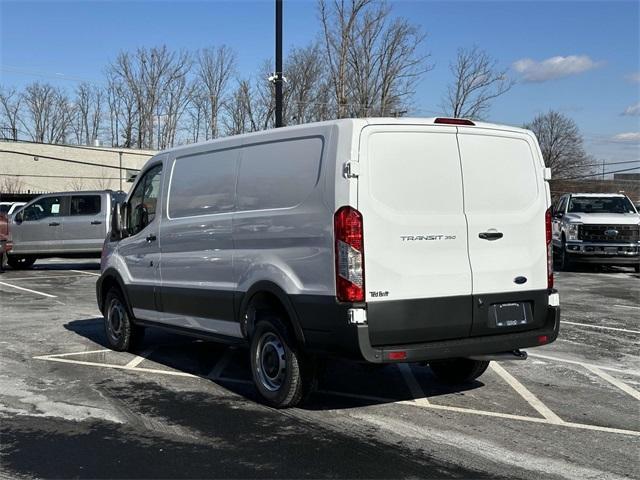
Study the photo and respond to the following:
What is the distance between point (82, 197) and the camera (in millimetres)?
17719

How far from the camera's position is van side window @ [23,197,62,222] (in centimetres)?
1780

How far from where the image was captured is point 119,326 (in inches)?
314

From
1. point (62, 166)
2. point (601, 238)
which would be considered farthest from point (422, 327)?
point (62, 166)

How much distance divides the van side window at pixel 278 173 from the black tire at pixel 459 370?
7.32ft

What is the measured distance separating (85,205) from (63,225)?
2.55 ft

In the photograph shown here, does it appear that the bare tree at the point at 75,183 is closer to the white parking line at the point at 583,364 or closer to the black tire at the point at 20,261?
the black tire at the point at 20,261

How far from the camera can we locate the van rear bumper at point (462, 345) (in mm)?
4734

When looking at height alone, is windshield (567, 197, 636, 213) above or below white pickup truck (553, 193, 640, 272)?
above

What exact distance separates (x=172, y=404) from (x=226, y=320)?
2.91 feet

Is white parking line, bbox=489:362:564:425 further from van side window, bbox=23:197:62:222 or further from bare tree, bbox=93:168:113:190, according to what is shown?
bare tree, bbox=93:168:113:190

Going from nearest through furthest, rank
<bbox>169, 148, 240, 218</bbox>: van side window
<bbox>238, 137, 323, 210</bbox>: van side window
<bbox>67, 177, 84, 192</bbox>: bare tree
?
1. <bbox>238, 137, 323, 210</bbox>: van side window
2. <bbox>169, 148, 240, 218</bbox>: van side window
3. <bbox>67, 177, 84, 192</bbox>: bare tree

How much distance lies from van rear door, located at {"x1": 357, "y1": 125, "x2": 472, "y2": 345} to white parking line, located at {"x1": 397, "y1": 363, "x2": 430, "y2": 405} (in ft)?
3.27

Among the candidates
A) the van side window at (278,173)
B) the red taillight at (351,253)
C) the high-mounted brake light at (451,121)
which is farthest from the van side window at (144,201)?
the high-mounted brake light at (451,121)

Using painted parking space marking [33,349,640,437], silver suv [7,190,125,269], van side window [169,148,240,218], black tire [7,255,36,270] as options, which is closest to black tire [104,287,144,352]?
painted parking space marking [33,349,640,437]
